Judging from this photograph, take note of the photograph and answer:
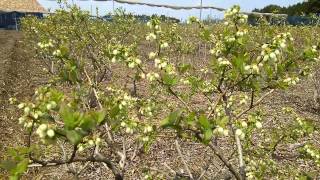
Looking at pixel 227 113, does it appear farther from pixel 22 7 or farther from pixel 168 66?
pixel 22 7

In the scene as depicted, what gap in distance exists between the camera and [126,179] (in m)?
6.41

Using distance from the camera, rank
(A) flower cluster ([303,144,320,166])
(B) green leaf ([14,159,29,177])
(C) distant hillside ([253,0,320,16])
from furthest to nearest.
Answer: (C) distant hillside ([253,0,320,16]), (A) flower cluster ([303,144,320,166]), (B) green leaf ([14,159,29,177])

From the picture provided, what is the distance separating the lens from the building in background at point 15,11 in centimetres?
4078

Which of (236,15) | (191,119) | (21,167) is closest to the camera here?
(21,167)

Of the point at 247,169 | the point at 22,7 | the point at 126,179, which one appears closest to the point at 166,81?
the point at 247,169

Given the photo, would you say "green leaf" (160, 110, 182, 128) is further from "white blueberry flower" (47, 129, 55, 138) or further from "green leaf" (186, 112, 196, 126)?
"white blueberry flower" (47, 129, 55, 138)

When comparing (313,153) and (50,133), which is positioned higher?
(50,133)

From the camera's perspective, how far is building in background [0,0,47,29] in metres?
40.8

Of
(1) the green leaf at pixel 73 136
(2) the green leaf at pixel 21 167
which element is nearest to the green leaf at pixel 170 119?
(1) the green leaf at pixel 73 136

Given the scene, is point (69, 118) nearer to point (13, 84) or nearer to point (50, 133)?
point (50, 133)

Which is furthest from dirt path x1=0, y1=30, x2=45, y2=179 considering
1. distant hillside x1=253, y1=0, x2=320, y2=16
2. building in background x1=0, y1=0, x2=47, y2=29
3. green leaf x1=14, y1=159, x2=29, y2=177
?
distant hillside x1=253, y1=0, x2=320, y2=16

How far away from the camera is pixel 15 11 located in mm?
40688

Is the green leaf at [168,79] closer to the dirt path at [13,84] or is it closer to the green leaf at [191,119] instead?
the green leaf at [191,119]

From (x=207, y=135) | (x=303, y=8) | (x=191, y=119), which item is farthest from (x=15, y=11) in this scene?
(x=207, y=135)
